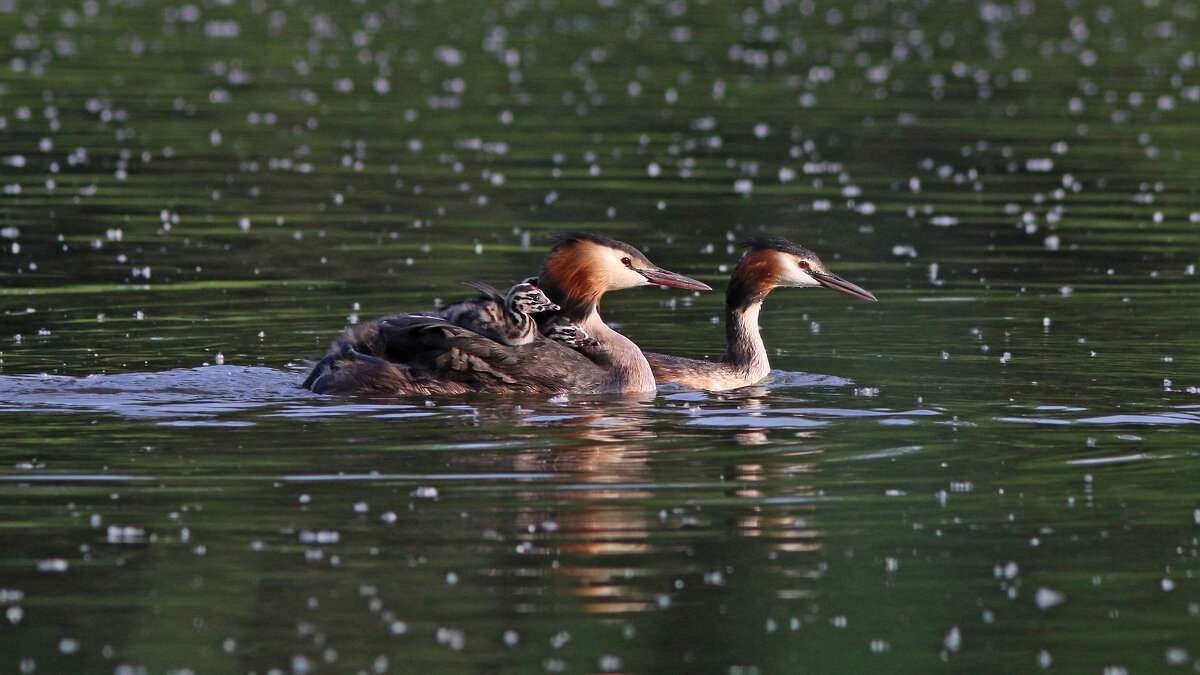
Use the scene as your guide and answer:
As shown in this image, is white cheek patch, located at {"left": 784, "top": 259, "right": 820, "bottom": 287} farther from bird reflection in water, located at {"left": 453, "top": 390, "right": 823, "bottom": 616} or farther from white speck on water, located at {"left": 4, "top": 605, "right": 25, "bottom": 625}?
white speck on water, located at {"left": 4, "top": 605, "right": 25, "bottom": 625}

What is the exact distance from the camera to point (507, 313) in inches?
559

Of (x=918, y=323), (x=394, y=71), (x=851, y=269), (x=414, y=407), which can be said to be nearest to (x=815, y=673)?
(x=414, y=407)

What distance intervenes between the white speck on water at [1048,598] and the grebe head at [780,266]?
6.92m

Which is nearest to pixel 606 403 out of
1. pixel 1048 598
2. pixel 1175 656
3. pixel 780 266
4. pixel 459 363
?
pixel 459 363

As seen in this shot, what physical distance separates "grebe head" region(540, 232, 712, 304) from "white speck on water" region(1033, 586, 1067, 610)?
235 inches

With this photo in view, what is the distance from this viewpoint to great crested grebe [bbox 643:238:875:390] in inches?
599

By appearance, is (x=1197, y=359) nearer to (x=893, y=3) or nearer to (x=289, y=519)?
(x=289, y=519)

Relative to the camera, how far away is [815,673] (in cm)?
836

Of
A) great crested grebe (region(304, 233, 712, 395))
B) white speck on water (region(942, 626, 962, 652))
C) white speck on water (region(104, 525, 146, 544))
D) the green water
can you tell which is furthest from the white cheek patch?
white speck on water (region(942, 626, 962, 652))

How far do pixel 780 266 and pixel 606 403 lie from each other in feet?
9.54

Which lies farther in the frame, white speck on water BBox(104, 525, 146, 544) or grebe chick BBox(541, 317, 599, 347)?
grebe chick BBox(541, 317, 599, 347)

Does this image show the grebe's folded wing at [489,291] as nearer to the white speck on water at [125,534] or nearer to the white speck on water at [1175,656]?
the white speck on water at [125,534]

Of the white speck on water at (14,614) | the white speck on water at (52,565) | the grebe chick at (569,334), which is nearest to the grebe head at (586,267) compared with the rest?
the grebe chick at (569,334)

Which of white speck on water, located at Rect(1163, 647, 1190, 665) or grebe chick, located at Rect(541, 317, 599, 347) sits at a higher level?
grebe chick, located at Rect(541, 317, 599, 347)
